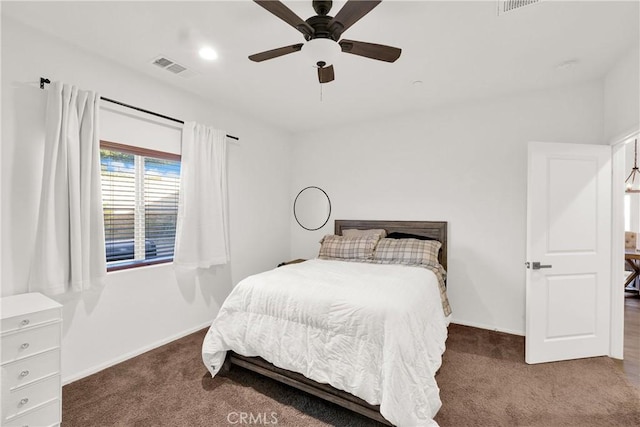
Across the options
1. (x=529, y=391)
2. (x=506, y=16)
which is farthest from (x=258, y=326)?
(x=506, y=16)

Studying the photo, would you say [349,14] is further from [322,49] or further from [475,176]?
[475,176]

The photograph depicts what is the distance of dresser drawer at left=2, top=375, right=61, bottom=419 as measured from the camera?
1.59 m

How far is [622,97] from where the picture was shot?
2459 mm

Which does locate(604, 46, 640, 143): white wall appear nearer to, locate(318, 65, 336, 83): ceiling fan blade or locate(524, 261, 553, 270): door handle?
locate(524, 261, 553, 270): door handle

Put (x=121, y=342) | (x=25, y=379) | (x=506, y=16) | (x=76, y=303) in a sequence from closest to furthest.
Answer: (x=25, y=379)
(x=506, y=16)
(x=76, y=303)
(x=121, y=342)

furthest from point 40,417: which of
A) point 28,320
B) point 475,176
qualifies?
point 475,176

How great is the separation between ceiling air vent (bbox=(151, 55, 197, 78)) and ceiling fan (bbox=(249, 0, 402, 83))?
105 centimetres

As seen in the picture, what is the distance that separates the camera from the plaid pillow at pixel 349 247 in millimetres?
3402

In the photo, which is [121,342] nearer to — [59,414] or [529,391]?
[59,414]

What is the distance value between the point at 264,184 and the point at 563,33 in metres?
3.39

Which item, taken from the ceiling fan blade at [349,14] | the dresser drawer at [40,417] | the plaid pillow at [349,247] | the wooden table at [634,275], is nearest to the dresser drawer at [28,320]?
the dresser drawer at [40,417]

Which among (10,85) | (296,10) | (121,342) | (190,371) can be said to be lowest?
(190,371)

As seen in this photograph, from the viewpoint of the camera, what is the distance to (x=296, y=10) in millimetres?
1861

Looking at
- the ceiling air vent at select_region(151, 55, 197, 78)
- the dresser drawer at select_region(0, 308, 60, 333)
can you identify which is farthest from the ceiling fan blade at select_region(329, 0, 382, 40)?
the dresser drawer at select_region(0, 308, 60, 333)
